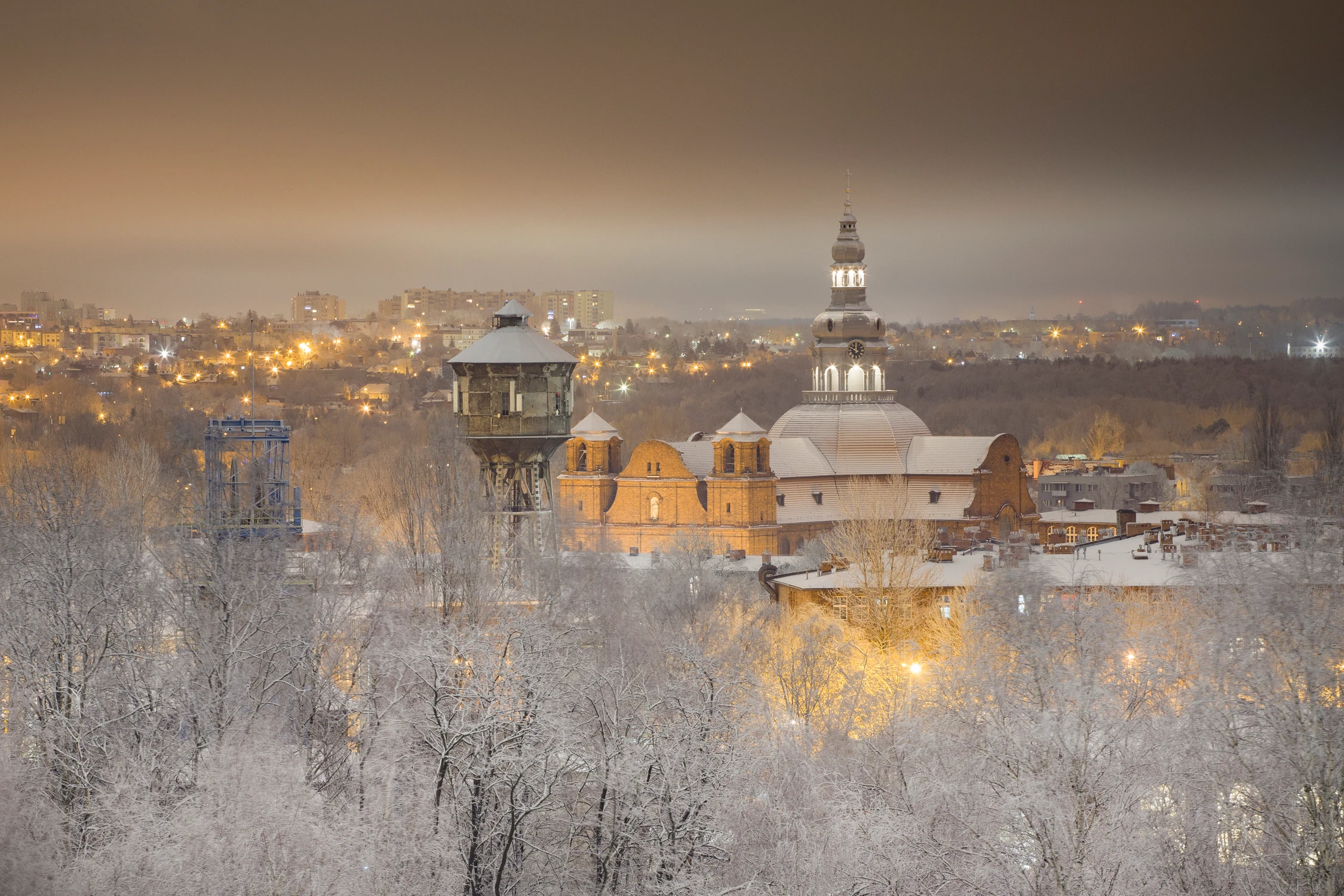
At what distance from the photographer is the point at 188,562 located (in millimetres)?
48125

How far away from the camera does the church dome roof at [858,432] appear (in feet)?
298

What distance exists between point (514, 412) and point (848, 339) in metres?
46.0

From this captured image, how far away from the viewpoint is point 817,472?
89.5m

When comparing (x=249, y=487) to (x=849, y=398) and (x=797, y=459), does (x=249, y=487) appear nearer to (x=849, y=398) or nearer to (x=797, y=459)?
(x=797, y=459)

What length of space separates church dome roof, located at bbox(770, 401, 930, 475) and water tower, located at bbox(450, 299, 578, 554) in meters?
40.4

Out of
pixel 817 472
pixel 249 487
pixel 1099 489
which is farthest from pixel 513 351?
pixel 1099 489

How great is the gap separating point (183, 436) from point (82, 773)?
34.1 metres

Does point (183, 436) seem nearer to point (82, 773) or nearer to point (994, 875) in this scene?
point (82, 773)

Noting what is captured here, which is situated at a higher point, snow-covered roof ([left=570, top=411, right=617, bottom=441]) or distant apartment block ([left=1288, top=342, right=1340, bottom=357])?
distant apartment block ([left=1288, top=342, right=1340, bottom=357])

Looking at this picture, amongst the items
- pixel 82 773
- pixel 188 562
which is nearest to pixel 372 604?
pixel 188 562

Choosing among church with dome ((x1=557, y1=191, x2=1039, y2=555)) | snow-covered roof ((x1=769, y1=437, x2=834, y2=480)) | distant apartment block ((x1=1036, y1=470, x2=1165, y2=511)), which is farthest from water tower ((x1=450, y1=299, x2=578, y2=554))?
distant apartment block ((x1=1036, y1=470, x2=1165, y2=511))

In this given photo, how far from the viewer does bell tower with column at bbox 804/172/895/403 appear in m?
94.7

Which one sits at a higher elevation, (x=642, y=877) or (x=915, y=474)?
(x=915, y=474)

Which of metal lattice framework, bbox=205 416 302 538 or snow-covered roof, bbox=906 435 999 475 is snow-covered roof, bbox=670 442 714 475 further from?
metal lattice framework, bbox=205 416 302 538
